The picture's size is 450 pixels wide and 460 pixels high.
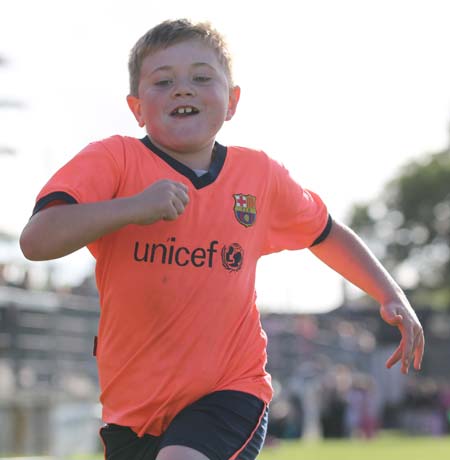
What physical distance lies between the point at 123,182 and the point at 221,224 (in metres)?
0.38

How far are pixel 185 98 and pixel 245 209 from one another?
466mm

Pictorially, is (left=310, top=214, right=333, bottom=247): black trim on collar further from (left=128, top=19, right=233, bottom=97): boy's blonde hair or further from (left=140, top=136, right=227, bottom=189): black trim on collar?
(left=128, top=19, right=233, bottom=97): boy's blonde hair

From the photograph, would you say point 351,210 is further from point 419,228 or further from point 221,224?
point 221,224

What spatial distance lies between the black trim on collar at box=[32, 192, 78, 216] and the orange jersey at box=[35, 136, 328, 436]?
0.12 m

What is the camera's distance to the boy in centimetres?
405

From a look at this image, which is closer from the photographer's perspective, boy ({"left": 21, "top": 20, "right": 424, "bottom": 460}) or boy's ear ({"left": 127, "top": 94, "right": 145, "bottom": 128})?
boy ({"left": 21, "top": 20, "right": 424, "bottom": 460})

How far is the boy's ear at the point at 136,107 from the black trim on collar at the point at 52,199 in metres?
0.65

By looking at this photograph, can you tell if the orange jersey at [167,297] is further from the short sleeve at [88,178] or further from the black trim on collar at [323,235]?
the black trim on collar at [323,235]

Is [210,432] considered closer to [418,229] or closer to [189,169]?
[189,169]

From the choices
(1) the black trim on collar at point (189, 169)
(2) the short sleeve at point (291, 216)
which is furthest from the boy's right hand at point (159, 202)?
(2) the short sleeve at point (291, 216)

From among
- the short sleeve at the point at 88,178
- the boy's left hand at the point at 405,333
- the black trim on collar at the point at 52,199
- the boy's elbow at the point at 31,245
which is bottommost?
the boy's left hand at the point at 405,333

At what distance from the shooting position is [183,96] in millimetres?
4188

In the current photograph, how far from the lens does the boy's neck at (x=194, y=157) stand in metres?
4.31

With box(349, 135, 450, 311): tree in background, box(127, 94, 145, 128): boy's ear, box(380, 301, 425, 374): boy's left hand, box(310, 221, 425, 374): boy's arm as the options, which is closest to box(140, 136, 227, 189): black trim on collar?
box(127, 94, 145, 128): boy's ear
